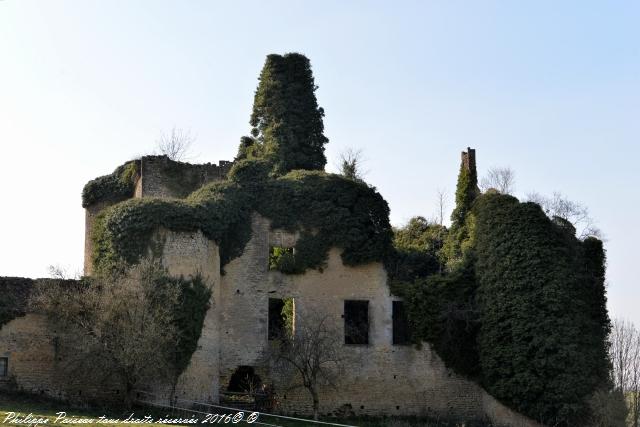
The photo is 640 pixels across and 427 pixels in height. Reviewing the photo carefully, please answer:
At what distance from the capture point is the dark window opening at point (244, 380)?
3866cm

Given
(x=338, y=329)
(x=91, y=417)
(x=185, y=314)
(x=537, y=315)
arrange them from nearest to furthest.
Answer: (x=91, y=417)
(x=185, y=314)
(x=537, y=315)
(x=338, y=329)

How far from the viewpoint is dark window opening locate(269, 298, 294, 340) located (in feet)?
130

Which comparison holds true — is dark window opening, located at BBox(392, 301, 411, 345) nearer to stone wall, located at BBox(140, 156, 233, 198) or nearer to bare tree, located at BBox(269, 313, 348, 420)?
bare tree, located at BBox(269, 313, 348, 420)

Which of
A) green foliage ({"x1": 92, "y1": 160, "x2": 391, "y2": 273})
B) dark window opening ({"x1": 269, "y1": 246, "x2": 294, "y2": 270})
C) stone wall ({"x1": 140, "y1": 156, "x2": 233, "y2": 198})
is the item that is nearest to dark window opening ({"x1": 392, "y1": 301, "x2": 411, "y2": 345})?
green foliage ({"x1": 92, "y1": 160, "x2": 391, "y2": 273})

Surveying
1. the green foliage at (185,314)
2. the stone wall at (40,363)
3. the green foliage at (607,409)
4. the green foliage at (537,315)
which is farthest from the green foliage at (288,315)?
the green foliage at (607,409)

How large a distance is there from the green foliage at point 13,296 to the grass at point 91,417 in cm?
245

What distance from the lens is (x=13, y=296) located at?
34.1 m

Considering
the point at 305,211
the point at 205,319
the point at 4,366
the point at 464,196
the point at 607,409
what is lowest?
the point at 607,409

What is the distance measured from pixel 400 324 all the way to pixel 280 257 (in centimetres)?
520

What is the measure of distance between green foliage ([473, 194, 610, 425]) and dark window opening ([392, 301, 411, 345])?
9.24ft

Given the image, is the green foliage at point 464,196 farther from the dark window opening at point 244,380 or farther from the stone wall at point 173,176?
the dark window opening at point 244,380

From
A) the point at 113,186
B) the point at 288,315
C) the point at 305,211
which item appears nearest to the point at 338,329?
the point at 288,315

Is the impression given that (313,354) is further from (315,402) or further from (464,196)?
(464,196)

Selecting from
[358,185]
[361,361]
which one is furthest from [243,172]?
[361,361]
